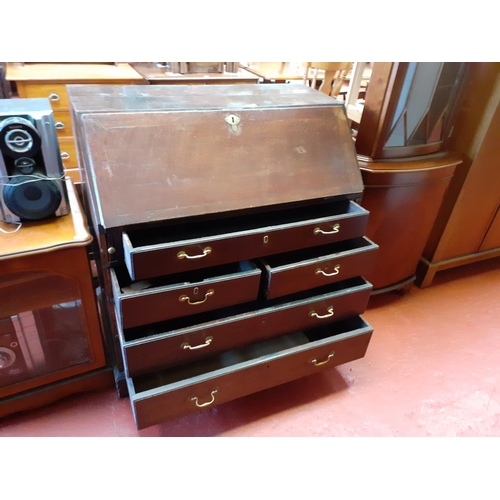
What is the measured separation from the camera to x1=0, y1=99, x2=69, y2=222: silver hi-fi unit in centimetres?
89

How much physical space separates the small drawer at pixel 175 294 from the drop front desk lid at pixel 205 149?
0.17 metres

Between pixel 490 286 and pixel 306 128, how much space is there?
4.76 ft

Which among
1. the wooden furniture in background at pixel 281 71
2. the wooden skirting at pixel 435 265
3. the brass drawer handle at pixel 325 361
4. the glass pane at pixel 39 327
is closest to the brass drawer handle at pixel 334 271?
the brass drawer handle at pixel 325 361

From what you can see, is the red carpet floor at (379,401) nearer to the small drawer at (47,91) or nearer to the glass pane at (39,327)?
the glass pane at (39,327)

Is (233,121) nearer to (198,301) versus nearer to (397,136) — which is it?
(198,301)

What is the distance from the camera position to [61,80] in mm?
2037

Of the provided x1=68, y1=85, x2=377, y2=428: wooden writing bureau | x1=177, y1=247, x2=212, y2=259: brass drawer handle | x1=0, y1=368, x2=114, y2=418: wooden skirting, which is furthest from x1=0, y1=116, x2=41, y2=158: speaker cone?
x1=0, y1=368, x2=114, y2=418: wooden skirting

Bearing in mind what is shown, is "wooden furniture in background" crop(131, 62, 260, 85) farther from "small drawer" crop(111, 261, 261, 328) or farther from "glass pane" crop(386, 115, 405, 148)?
"small drawer" crop(111, 261, 261, 328)

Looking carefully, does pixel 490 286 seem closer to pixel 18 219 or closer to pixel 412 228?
pixel 412 228

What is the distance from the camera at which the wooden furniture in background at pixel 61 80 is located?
2.00m

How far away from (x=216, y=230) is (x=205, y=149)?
0.23 metres

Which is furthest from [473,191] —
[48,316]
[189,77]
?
[48,316]

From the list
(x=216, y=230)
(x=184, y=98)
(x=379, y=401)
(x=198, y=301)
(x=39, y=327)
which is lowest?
(x=379, y=401)
